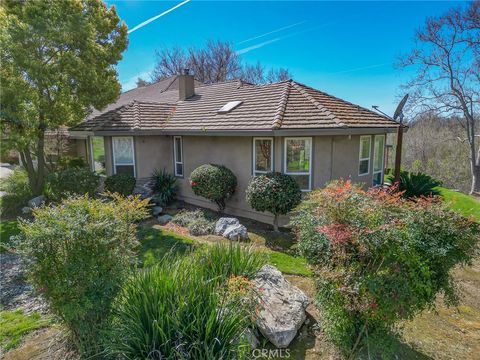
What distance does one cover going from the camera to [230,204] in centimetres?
1181

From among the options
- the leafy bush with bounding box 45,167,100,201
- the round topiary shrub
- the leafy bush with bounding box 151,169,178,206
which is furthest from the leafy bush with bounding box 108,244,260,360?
the leafy bush with bounding box 45,167,100,201

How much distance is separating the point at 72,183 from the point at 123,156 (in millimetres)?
2267

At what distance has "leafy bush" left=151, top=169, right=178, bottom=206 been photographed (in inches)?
486

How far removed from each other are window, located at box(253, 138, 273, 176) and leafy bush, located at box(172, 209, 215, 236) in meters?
2.38

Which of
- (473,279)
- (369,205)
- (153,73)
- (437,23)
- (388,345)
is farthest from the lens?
(153,73)

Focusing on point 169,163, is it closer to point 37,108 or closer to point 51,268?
point 37,108

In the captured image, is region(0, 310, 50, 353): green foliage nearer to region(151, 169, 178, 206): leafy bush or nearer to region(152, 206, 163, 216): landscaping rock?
region(152, 206, 163, 216): landscaping rock

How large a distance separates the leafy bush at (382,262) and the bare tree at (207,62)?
33.8 metres

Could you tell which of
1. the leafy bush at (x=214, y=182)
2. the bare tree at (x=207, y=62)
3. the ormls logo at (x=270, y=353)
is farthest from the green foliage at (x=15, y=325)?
the bare tree at (x=207, y=62)

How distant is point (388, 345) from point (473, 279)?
16.2 feet

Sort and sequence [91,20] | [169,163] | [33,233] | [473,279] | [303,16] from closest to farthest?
[33,233] → [473,279] → [303,16] → [91,20] → [169,163]

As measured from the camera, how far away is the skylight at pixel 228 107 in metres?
12.3

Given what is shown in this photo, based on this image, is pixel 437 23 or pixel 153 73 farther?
pixel 153 73

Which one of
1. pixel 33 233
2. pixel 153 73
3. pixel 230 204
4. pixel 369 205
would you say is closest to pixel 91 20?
pixel 230 204
